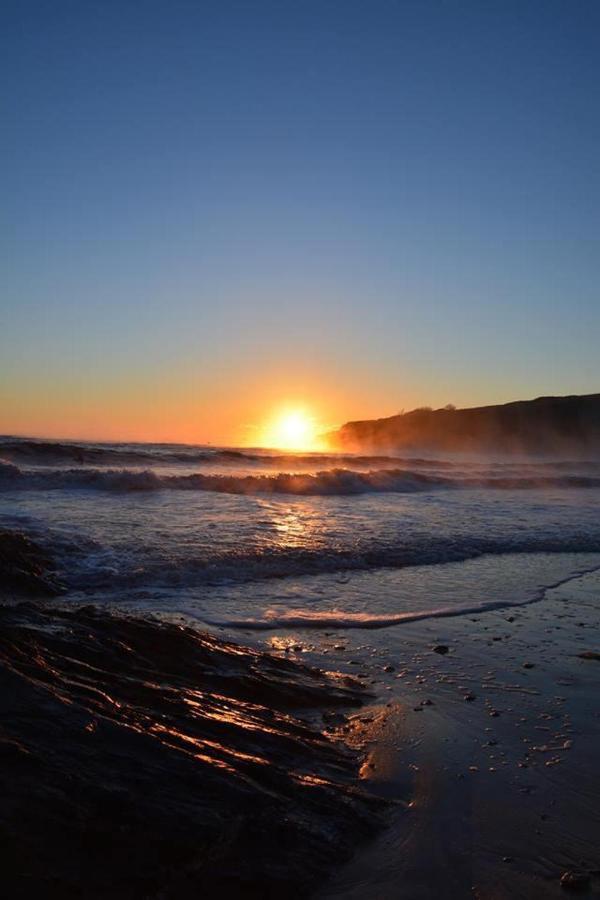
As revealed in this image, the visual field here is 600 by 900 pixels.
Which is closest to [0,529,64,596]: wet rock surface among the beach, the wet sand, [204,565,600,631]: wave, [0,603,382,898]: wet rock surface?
the beach

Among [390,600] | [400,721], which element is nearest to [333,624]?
[390,600]

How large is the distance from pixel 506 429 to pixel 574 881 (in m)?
63.8

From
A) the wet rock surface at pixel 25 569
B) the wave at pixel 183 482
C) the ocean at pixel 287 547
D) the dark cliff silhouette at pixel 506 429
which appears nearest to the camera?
the wet rock surface at pixel 25 569

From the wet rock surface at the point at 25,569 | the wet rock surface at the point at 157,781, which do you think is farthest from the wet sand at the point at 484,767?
the wet rock surface at the point at 25,569

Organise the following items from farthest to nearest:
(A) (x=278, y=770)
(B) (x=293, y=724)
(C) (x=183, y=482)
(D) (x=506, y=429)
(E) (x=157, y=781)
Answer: (D) (x=506, y=429), (C) (x=183, y=482), (B) (x=293, y=724), (A) (x=278, y=770), (E) (x=157, y=781)

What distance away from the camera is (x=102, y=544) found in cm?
796

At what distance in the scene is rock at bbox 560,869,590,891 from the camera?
6.97 feet

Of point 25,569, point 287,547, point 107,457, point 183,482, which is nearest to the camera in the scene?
point 25,569

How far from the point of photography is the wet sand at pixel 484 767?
2178 mm

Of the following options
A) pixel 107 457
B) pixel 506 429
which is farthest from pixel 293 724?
pixel 506 429

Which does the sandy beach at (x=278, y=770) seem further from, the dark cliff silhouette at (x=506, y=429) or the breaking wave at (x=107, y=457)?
the dark cliff silhouette at (x=506, y=429)

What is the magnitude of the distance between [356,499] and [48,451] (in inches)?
565

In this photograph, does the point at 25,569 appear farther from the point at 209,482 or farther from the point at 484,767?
the point at 209,482

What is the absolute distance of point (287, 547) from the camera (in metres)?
8.56
